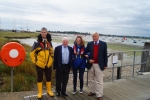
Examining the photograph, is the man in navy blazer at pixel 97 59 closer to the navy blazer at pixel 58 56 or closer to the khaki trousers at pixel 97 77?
the khaki trousers at pixel 97 77

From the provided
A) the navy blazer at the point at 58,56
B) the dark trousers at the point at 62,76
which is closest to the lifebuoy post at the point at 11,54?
the navy blazer at the point at 58,56

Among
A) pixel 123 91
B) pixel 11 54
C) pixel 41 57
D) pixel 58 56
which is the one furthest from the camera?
pixel 123 91

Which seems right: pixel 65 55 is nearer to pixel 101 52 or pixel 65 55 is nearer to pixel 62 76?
pixel 62 76

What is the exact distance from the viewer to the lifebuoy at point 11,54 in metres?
3.99

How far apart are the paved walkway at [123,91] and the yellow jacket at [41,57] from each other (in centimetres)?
83

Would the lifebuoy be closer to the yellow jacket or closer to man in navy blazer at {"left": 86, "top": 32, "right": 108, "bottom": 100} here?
the yellow jacket

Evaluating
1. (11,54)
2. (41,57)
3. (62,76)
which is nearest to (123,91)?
(62,76)

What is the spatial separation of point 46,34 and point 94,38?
111 cm

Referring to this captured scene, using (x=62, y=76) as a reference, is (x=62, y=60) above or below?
above

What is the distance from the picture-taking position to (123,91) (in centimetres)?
491

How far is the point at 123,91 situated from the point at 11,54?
10.2ft

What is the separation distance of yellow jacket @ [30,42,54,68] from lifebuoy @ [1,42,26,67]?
43cm

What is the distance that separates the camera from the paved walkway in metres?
4.29

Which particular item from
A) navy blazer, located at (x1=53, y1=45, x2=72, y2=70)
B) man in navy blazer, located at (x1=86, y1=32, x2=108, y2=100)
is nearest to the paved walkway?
man in navy blazer, located at (x1=86, y1=32, x2=108, y2=100)
